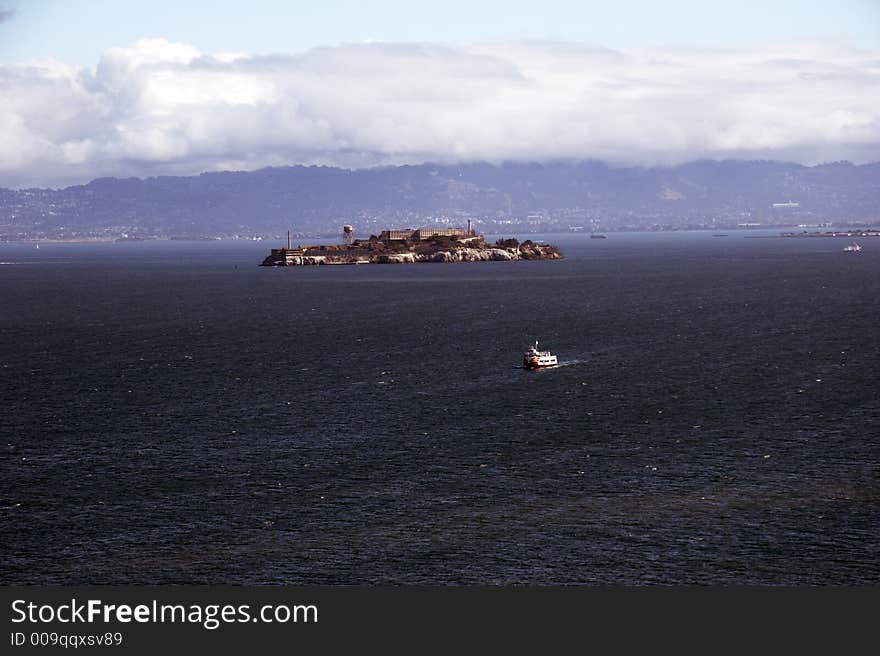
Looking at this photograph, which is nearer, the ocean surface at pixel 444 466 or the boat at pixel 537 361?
the ocean surface at pixel 444 466

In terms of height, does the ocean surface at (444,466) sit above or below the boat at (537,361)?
below

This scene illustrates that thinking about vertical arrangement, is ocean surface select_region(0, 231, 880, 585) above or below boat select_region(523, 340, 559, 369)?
below

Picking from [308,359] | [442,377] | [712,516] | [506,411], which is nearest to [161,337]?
[308,359]

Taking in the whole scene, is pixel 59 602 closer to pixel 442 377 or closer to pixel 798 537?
pixel 798 537

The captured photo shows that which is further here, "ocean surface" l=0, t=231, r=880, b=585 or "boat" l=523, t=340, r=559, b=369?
"boat" l=523, t=340, r=559, b=369

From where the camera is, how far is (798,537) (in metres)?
68.8

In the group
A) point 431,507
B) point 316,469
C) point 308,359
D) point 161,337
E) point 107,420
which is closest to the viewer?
point 431,507

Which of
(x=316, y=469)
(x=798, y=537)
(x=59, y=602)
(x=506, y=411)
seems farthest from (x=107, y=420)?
(x=798, y=537)

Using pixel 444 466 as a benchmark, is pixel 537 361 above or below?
above

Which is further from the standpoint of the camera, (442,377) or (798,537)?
(442,377)

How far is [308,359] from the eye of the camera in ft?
477

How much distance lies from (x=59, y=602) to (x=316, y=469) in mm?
29774

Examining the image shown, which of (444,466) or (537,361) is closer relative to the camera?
(444,466)

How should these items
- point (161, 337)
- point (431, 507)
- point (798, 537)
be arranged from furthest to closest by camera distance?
point (161, 337)
point (431, 507)
point (798, 537)
